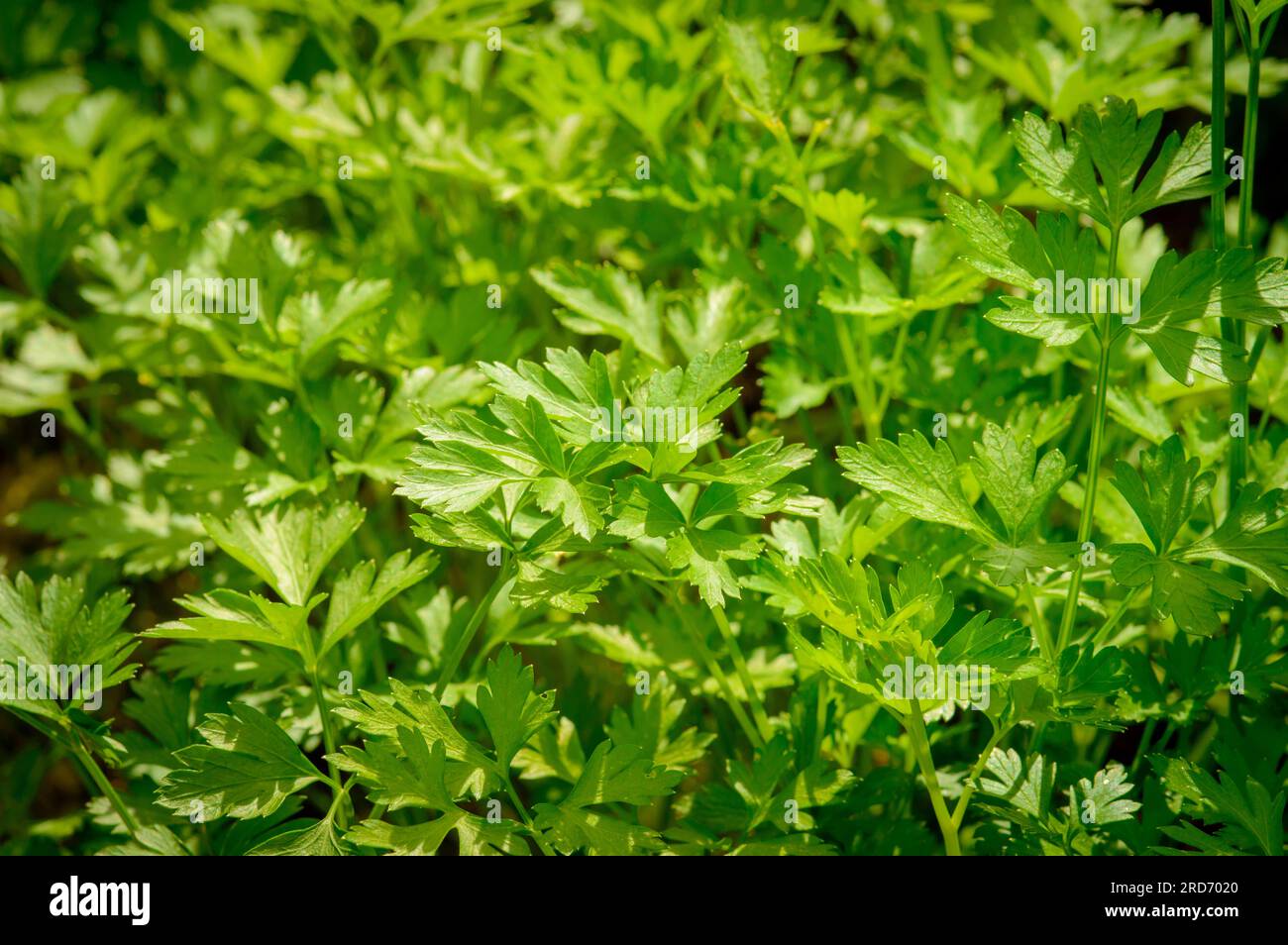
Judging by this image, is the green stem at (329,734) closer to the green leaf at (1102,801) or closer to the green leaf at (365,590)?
the green leaf at (365,590)

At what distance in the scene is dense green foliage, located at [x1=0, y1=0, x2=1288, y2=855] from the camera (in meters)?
0.94

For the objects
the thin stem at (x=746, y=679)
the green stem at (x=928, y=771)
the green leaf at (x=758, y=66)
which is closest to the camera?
the green stem at (x=928, y=771)

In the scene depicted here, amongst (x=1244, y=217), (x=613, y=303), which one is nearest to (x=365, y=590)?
(x=613, y=303)

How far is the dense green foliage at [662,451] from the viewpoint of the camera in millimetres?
938

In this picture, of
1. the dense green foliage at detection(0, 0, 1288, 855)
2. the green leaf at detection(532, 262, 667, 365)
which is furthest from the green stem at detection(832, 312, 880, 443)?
the green leaf at detection(532, 262, 667, 365)

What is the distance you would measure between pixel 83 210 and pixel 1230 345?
1473 mm

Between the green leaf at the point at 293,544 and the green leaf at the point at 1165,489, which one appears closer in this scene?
the green leaf at the point at 1165,489

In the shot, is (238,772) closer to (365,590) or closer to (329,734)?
(329,734)

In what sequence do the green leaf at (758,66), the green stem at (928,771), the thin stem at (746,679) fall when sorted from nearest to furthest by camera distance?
the green stem at (928,771) < the thin stem at (746,679) < the green leaf at (758,66)

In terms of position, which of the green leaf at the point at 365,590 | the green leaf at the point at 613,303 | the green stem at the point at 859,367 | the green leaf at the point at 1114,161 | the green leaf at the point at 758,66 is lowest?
the green leaf at the point at 365,590

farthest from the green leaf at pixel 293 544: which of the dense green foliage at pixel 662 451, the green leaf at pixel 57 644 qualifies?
the green leaf at pixel 57 644

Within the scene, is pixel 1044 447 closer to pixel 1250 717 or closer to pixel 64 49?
pixel 1250 717
